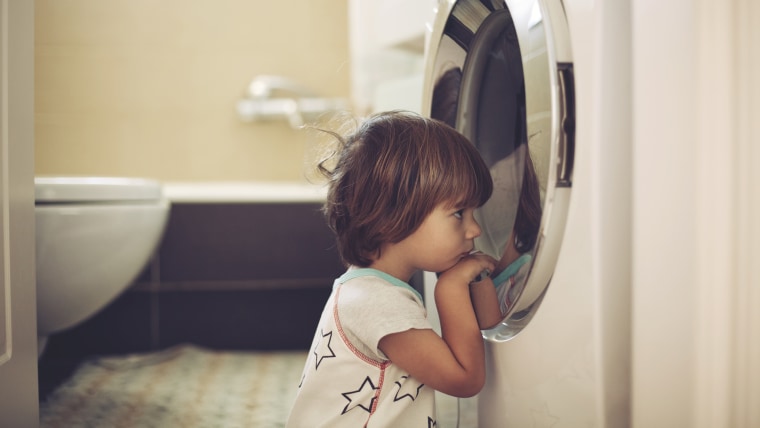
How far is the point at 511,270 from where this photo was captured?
0.75 metres

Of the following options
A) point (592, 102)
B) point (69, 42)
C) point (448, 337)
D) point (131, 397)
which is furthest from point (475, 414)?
point (69, 42)

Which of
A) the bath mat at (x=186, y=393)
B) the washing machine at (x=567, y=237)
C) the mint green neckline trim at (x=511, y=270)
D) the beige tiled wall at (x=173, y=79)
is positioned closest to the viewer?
the washing machine at (x=567, y=237)

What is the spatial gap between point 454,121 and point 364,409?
427mm

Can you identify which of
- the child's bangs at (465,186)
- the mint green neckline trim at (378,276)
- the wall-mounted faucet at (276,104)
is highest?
the wall-mounted faucet at (276,104)

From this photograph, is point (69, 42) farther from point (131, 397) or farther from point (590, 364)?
point (590, 364)

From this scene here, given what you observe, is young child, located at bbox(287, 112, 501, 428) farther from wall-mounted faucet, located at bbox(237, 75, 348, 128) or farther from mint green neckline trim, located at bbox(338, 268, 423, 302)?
wall-mounted faucet, located at bbox(237, 75, 348, 128)

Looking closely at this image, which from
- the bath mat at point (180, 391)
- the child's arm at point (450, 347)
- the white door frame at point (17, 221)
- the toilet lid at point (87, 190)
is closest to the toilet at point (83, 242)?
the toilet lid at point (87, 190)

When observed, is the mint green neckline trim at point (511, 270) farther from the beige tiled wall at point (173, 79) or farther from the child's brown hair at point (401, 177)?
the beige tiled wall at point (173, 79)

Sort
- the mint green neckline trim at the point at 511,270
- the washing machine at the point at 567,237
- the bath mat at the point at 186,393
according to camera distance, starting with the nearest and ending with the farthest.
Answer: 1. the washing machine at the point at 567,237
2. the mint green neckline trim at the point at 511,270
3. the bath mat at the point at 186,393

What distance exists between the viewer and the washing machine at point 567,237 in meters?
0.59

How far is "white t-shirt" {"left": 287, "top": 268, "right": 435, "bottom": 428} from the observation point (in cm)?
74

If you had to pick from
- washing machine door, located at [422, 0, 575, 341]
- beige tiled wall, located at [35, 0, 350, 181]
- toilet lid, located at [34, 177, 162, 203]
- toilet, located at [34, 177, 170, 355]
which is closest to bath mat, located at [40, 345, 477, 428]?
toilet, located at [34, 177, 170, 355]

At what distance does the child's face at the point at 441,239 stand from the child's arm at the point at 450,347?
0.07 ft

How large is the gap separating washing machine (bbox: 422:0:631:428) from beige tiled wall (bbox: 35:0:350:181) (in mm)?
1714
